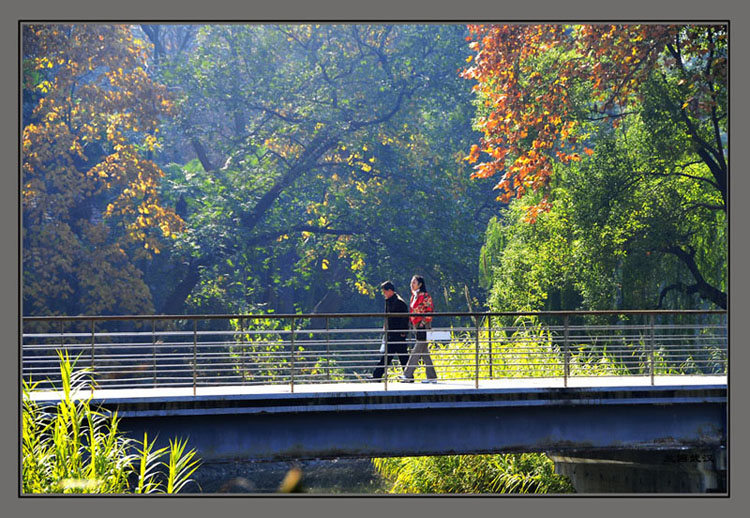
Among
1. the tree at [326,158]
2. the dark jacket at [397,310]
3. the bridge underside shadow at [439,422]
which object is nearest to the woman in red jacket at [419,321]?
the dark jacket at [397,310]

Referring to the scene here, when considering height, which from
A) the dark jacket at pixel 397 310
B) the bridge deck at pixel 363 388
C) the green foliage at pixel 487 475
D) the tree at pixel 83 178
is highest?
the tree at pixel 83 178

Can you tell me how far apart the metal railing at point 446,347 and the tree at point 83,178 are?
137 centimetres

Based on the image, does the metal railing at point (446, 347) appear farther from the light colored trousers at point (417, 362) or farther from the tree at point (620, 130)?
the tree at point (620, 130)

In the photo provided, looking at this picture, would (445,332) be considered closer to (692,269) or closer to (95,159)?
(692,269)

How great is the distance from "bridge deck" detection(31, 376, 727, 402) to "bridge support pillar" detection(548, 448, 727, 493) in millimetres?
1239

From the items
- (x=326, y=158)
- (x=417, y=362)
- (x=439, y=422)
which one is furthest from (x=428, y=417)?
(x=326, y=158)

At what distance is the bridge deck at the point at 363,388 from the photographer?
440 inches

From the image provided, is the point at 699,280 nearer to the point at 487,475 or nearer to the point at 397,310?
the point at 487,475

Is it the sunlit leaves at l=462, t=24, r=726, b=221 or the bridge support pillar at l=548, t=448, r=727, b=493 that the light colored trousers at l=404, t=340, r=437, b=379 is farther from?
the sunlit leaves at l=462, t=24, r=726, b=221

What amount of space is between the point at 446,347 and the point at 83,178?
1361cm

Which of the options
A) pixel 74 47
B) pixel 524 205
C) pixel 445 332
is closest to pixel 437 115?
pixel 524 205

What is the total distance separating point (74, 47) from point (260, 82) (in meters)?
9.62

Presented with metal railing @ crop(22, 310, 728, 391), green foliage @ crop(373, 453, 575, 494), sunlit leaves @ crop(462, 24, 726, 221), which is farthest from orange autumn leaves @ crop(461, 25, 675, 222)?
green foliage @ crop(373, 453, 575, 494)

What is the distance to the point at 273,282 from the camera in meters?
35.1
